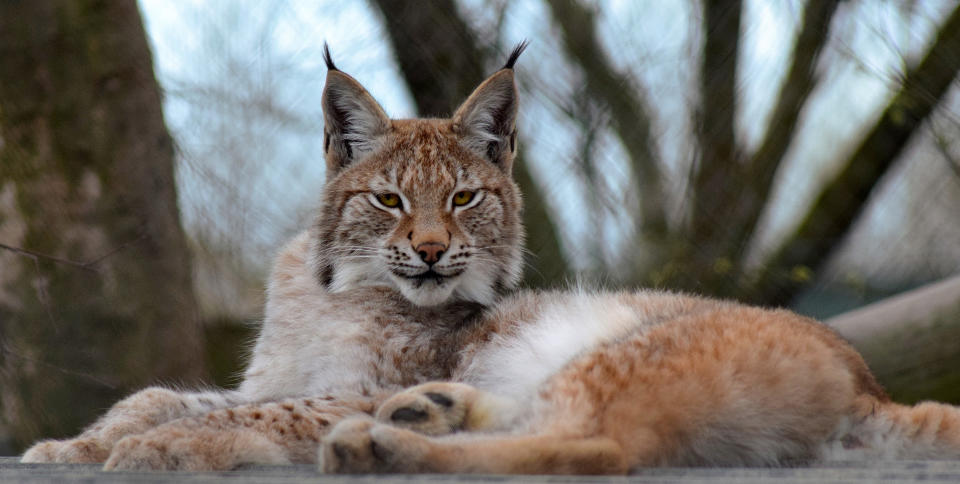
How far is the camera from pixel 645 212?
5047 millimetres

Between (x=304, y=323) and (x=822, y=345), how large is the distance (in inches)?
76.5

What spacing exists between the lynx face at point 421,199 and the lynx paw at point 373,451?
1445mm

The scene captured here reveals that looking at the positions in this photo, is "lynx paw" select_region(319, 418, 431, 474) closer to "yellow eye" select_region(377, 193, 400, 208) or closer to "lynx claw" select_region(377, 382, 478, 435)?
"lynx claw" select_region(377, 382, 478, 435)

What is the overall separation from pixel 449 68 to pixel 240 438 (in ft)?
9.36

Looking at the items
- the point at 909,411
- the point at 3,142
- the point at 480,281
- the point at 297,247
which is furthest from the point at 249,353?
the point at 909,411

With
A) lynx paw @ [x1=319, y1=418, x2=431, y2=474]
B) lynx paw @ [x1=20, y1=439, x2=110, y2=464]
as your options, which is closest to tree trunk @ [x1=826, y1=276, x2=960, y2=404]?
lynx paw @ [x1=319, y1=418, x2=431, y2=474]

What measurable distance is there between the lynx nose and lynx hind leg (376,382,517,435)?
80 cm

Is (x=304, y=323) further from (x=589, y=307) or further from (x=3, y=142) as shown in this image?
(x=3, y=142)

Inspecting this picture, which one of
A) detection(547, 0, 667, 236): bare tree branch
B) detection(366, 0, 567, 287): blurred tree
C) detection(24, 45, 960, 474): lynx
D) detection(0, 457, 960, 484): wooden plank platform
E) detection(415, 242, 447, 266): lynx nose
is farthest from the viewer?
detection(547, 0, 667, 236): bare tree branch

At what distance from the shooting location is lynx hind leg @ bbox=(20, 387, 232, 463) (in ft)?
9.44

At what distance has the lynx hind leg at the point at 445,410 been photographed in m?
2.71

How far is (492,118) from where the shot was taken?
4.03 metres

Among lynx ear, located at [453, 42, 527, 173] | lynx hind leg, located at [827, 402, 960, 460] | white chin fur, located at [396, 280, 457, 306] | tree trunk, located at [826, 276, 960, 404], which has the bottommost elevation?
tree trunk, located at [826, 276, 960, 404]

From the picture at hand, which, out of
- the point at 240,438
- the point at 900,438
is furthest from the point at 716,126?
the point at 240,438
